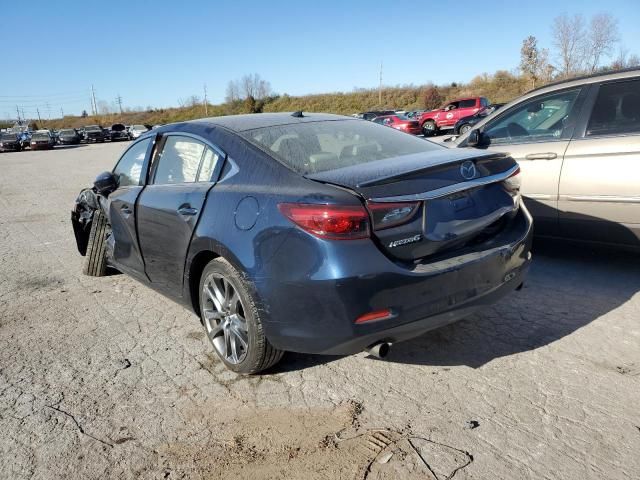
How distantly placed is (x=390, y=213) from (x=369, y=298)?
0.43 metres

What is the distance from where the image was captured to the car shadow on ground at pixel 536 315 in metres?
3.39

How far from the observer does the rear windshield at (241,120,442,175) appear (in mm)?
3141

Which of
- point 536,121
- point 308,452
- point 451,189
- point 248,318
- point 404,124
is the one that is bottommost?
point 308,452

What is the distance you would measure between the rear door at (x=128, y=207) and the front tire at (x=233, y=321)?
3.49 feet

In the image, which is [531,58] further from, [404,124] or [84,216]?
[84,216]

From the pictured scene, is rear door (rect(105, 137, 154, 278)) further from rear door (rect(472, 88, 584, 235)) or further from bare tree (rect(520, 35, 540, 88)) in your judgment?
bare tree (rect(520, 35, 540, 88))

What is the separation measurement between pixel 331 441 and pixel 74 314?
9.46 ft

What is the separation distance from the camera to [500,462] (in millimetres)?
2332

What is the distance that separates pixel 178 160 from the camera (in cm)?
389

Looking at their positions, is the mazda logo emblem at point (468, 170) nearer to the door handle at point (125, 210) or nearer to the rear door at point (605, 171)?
the rear door at point (605, 171)

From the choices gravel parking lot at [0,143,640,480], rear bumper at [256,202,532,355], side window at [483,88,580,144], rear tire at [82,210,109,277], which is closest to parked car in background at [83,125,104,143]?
rear tire at [82,210,109,277]

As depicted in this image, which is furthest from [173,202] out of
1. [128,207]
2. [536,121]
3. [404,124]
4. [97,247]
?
[404,124]

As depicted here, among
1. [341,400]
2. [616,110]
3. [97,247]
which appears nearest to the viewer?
[341,400]

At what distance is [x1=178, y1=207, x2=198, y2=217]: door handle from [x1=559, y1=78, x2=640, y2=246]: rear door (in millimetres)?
3190
